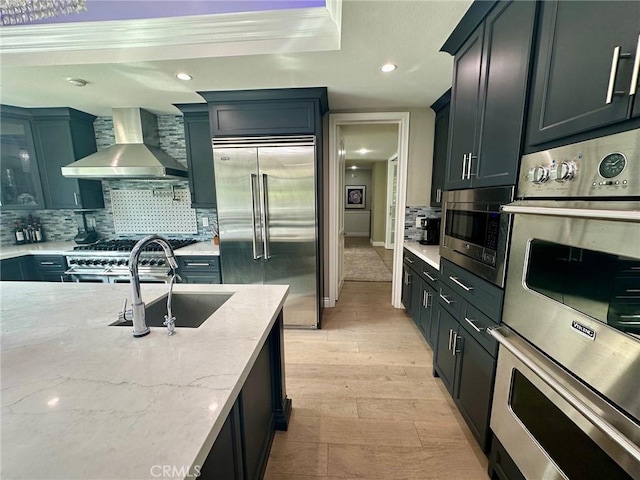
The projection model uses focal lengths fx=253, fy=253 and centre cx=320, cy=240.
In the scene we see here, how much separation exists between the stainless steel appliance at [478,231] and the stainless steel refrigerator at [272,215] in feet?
4.23

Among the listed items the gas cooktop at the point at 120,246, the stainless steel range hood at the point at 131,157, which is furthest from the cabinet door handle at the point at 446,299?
the stainless steel range hood at the point at 131,157

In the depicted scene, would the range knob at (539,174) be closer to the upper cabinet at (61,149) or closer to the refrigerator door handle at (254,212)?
the refrigerator door handle at (254,212)

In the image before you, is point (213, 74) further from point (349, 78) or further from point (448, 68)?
point (448, 68)

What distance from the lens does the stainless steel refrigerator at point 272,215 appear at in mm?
2488

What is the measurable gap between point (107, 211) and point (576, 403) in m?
4.54

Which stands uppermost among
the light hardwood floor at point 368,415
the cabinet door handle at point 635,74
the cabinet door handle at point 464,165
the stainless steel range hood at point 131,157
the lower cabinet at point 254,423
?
the stainless steel range hood at point 131,157

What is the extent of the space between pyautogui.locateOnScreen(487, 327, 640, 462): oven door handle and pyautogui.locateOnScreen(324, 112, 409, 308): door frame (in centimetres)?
214

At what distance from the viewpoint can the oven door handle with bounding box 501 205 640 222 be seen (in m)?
0.65

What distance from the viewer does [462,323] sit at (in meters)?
1.59

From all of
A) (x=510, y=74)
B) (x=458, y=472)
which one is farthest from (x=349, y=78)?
(x=458, y=472)

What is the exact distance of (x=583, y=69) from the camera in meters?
0.83

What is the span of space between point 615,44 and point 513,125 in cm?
42

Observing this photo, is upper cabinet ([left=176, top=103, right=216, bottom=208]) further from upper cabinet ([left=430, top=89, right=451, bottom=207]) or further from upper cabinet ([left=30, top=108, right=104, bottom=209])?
upper cabinet ([left=430, top=89, right=451, bottom=207])

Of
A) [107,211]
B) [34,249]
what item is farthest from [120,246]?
[34,249]
